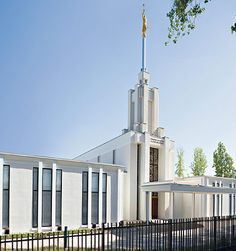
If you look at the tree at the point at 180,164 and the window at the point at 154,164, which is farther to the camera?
the tree at the point at 180,164

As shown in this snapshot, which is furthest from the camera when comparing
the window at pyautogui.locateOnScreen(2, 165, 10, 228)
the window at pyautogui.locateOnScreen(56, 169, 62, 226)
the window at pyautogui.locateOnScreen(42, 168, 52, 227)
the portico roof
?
the portico roof

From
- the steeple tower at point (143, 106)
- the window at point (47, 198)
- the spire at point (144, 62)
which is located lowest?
the window at point (47, 198)

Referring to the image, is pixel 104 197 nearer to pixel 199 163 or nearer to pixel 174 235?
pixel 174 235

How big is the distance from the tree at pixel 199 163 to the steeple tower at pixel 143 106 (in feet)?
59.4

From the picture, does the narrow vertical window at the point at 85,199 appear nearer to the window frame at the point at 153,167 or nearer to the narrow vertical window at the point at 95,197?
the narrow vertical window at the point at 95,197

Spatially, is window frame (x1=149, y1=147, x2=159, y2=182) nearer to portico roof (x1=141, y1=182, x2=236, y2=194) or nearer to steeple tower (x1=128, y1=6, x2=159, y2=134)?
steeple tower (x1=128, y1=6, x2=159, y2=134)

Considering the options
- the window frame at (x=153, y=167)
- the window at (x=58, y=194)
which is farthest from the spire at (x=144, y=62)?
the window at (x=58, y=194)

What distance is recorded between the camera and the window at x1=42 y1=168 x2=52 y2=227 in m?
20.4

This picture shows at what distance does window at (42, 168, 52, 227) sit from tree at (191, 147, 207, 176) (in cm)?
3011

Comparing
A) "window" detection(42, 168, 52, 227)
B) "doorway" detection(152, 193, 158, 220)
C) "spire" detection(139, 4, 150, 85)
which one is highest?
"spire" detection(139, 4, 150, 85)

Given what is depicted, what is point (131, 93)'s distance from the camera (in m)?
31.8

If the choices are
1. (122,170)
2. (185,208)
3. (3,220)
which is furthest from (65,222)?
(185,208)

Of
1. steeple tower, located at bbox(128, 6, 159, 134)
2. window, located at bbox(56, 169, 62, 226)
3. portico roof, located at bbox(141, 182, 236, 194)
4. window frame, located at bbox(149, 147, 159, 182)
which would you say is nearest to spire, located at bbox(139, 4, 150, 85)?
steeple tower, located at bbox(128, 6, 159, 134)

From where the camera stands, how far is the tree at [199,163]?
46312 millimetres
